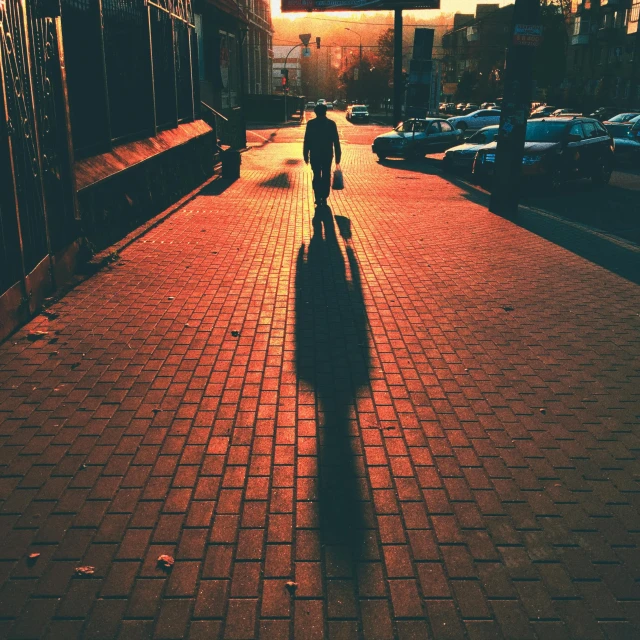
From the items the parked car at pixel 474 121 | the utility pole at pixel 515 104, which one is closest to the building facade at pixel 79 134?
the utility pole at pixel 515 104

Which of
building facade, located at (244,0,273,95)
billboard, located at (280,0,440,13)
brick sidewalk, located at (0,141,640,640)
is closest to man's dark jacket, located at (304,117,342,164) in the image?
brick sidewalk, located at (0,141,640,640)

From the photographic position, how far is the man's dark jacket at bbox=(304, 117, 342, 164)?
13.1 m

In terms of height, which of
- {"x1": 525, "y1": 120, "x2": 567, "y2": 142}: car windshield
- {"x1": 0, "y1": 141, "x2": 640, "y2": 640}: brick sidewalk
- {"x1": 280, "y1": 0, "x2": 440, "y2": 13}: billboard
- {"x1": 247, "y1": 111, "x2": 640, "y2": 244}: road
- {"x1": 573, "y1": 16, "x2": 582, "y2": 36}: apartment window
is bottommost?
{"x1": 247, "y1": 111, "x2": 640, "y2": 244}: road

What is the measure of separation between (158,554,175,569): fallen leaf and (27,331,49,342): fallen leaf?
3666mm

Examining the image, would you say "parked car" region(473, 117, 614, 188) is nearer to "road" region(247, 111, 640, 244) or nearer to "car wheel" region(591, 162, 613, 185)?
"car wheel" region(591, 162, 613, 185)

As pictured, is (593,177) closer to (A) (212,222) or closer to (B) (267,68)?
(A) (212,222)

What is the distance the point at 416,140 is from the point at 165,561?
82.8 feet

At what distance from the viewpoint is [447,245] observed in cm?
1095

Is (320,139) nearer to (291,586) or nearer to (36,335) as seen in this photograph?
(36,335)

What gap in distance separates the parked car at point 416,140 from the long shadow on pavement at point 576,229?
6563mm

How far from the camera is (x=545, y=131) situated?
61.2 feet

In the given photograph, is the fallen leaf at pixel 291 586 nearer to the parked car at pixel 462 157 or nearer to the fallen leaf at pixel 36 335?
the fallen leaf at pixel 36 335

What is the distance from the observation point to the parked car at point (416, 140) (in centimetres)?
2672

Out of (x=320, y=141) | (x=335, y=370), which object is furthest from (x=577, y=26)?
(x=335, y=370)
